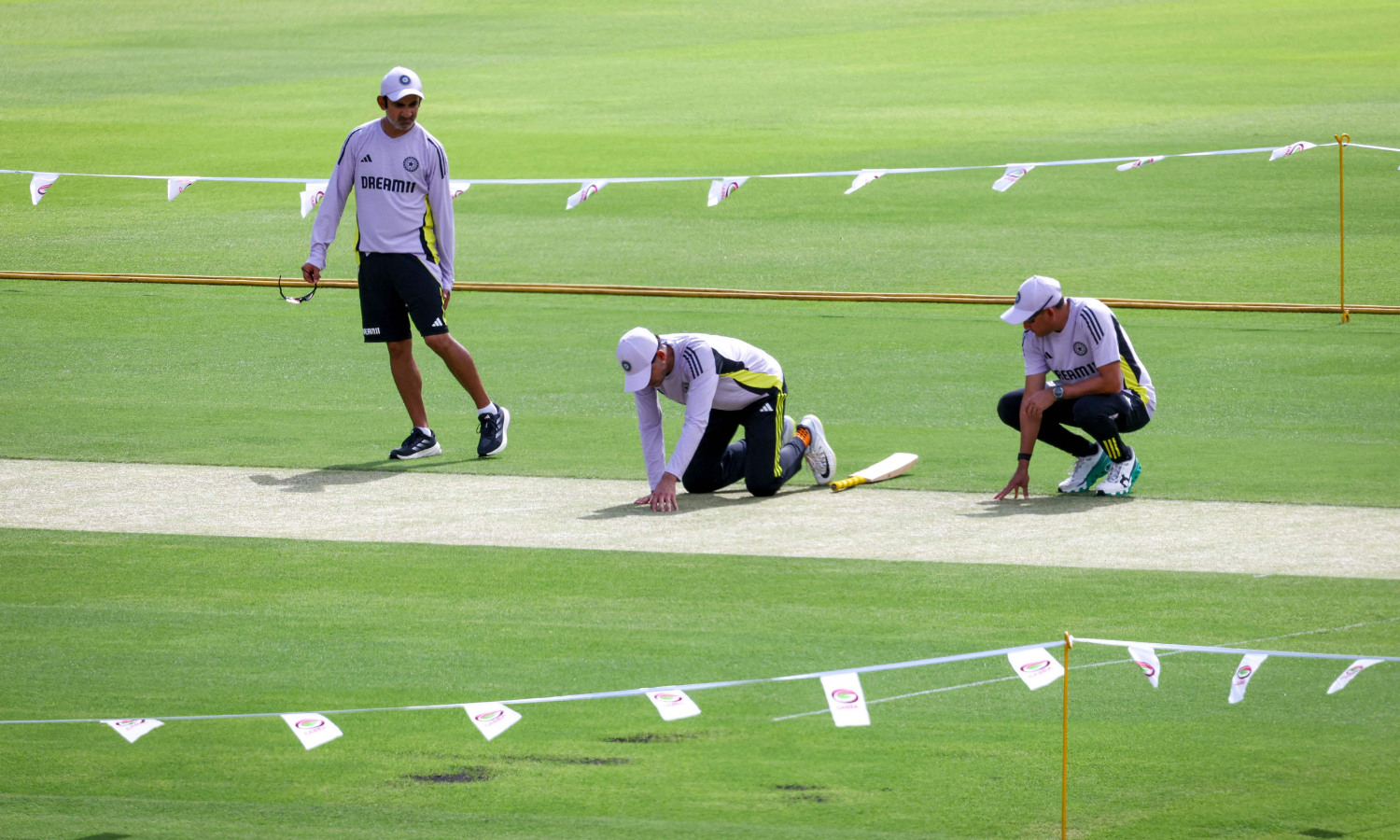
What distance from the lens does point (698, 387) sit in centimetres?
980

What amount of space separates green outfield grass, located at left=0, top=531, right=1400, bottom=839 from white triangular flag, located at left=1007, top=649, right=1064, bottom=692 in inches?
7.6

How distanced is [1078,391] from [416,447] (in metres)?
4.01

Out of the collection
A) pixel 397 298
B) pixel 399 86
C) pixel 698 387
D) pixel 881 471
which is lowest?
pixel 881 471

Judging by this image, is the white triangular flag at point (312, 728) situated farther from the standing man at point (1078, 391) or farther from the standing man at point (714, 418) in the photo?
the standing man at point (1078, 391)

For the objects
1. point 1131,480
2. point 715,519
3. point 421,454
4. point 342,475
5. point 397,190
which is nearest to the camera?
point 715,519

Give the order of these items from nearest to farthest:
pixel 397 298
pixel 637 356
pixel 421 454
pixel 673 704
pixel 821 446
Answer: pixel 673 704, pixel 637 356, pixel 821 446, pixel 421 454, pixel 397 298

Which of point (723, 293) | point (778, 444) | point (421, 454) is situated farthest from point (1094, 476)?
point (723, 293)

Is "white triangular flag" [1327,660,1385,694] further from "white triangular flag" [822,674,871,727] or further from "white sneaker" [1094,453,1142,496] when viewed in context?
"white sneaker" [1094,453,1142,496]

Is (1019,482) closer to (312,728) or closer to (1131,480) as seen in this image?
(1131,480)

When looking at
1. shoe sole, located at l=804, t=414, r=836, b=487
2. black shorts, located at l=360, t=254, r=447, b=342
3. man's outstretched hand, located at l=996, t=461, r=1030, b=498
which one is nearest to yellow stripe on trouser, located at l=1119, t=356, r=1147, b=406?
man's outstretched hand, located at l=996, t=461, r=1030, b=498

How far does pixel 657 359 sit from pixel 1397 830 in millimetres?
4895

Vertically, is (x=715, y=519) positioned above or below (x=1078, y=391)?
below

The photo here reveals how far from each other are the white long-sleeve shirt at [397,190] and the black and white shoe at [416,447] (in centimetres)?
97

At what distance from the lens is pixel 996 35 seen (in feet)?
128
